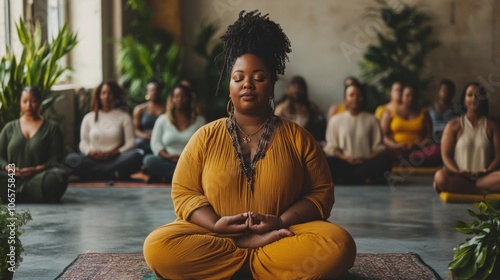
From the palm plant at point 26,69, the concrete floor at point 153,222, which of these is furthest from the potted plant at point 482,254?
the palm plant at point 26,69

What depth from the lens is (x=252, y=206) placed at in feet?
13.8

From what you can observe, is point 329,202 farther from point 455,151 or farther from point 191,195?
point 455,151

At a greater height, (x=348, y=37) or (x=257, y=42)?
(x=257, y=42)

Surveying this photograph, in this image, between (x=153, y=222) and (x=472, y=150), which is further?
(x=472, y=150)

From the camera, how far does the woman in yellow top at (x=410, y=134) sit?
9664 mm

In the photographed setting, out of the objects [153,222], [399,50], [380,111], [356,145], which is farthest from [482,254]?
[399,50]

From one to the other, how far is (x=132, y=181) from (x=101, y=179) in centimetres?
31

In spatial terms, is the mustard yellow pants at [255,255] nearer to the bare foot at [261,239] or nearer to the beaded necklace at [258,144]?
the bare foot at [261,239]

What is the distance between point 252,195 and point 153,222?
233cm

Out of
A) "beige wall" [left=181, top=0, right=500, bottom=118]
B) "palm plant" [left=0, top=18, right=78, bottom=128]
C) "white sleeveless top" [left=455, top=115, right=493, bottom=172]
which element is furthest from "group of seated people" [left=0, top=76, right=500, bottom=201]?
"beige wall" [left=181, top=0, right=500, bottom=118]

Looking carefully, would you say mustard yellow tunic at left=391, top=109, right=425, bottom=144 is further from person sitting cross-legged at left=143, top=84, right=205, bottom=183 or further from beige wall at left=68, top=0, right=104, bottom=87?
beige wall at left=68, top=0, right=104, bottom=87

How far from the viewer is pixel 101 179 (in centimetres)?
901

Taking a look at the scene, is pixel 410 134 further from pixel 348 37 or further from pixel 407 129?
pixel 348 37

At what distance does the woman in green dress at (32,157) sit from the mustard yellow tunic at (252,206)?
3301mm
